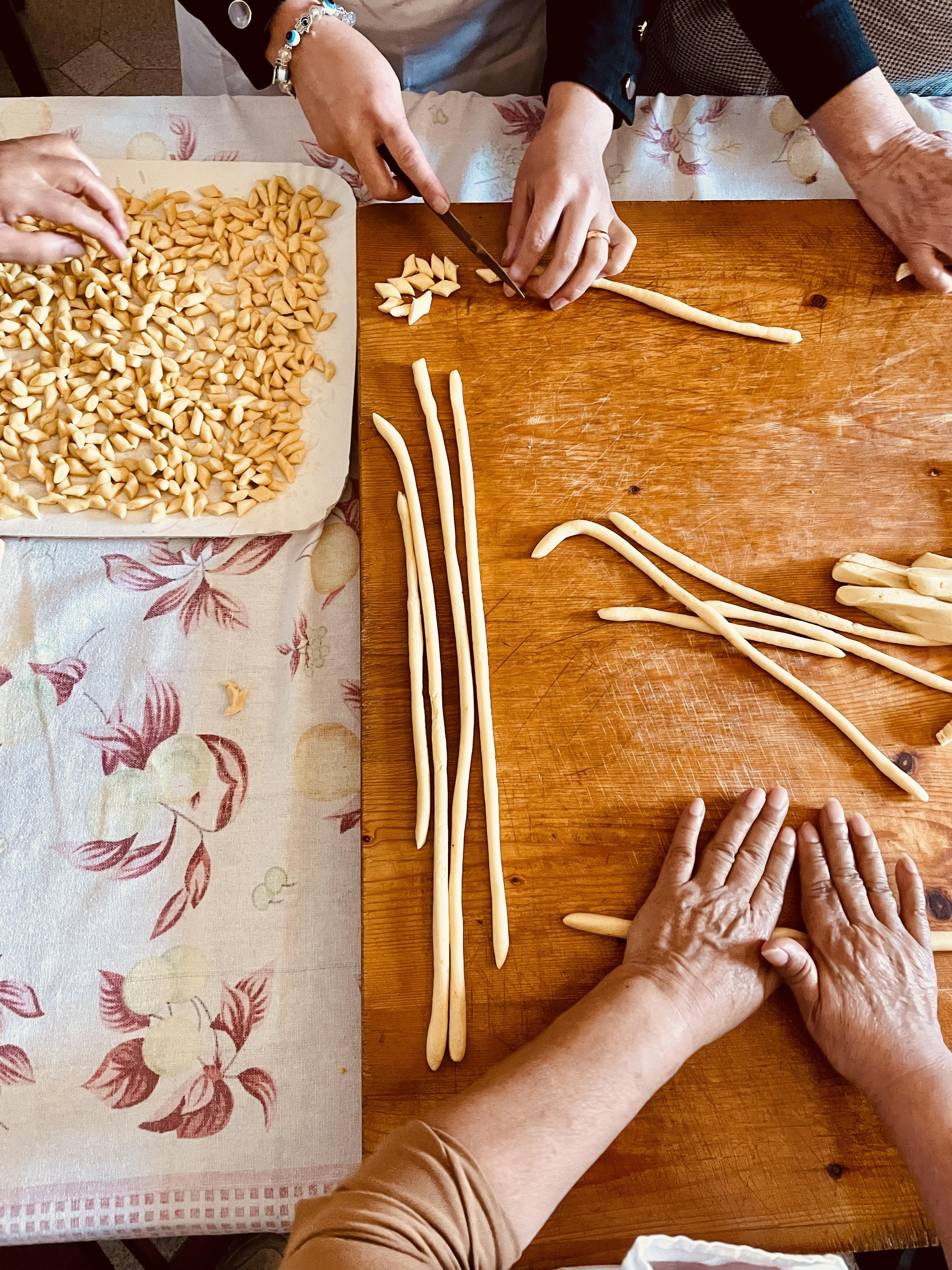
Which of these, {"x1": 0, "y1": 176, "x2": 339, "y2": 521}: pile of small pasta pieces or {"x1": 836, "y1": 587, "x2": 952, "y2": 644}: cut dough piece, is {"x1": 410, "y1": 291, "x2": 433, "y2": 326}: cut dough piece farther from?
{"x1": 836, "y1": 587, "x2": 952, "y2": 644}: cut dough piece

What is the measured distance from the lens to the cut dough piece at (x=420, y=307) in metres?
0.92

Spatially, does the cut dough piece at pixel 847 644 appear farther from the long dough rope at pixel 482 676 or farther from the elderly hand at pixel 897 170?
the elderly hand at pixel 897 170

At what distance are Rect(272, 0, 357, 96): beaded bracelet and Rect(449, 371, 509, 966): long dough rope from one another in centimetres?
39

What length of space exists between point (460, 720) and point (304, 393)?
0.43 meters

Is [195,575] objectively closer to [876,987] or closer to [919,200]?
[876,987]

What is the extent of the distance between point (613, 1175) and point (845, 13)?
121cm

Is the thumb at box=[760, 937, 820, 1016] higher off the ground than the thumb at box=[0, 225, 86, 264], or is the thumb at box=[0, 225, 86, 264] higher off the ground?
the thumb at box=[0, 225, 86, 264]

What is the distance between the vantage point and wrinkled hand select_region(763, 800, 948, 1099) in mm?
682

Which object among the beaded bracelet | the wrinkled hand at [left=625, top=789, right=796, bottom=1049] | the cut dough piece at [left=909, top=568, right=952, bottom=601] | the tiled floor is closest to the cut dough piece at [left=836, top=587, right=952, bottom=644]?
the cut dough piece at [left=909, top=568, right=952, bottom=601]

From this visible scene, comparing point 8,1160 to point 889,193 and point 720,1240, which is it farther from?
point 889,193

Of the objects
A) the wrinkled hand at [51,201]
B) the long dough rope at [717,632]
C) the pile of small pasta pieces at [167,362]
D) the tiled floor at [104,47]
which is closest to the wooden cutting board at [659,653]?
the long dough rope at [717,632]

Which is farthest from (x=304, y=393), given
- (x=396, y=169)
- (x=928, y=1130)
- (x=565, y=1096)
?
(x=928, y=1130)

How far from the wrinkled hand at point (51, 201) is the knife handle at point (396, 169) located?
0.31 m

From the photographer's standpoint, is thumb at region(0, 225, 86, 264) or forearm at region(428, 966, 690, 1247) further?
thumb at region(0, 225, 86, 264)
